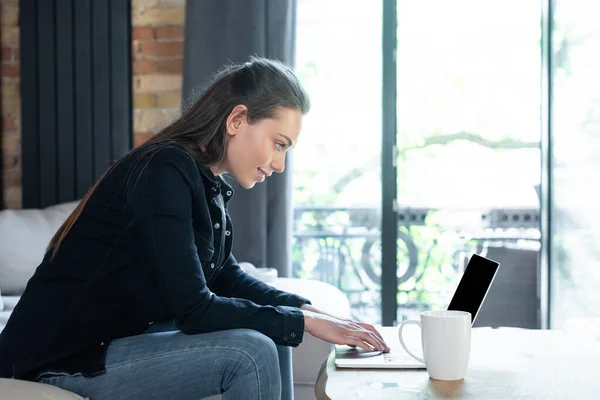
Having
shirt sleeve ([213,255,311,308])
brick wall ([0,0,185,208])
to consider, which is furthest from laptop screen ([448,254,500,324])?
brick wall ([0,0,185,208])

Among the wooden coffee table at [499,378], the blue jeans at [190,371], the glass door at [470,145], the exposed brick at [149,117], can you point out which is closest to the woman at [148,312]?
the blue jeans at [190,371]

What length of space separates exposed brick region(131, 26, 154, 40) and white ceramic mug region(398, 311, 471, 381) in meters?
2.58

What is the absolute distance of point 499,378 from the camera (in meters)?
1.16

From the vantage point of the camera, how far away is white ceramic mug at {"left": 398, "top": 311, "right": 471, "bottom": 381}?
44.6 inches

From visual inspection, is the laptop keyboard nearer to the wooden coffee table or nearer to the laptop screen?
the wooden coffee table

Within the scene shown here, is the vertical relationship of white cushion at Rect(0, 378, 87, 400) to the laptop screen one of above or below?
below

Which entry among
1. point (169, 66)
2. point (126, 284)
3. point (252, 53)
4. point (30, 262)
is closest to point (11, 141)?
point (169, 66)

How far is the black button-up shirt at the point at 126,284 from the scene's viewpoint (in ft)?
4.11

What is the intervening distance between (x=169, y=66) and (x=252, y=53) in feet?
1.42

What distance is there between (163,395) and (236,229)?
2027mm

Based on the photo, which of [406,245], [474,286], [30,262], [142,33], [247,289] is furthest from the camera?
[406,245]

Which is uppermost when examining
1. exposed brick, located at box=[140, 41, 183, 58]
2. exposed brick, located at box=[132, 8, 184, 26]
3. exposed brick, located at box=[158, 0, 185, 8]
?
exposed brick, located at box=[158, 0, 185, 8]

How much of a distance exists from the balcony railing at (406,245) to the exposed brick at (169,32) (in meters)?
1.11

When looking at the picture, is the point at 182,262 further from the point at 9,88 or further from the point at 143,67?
the point at 9,88
